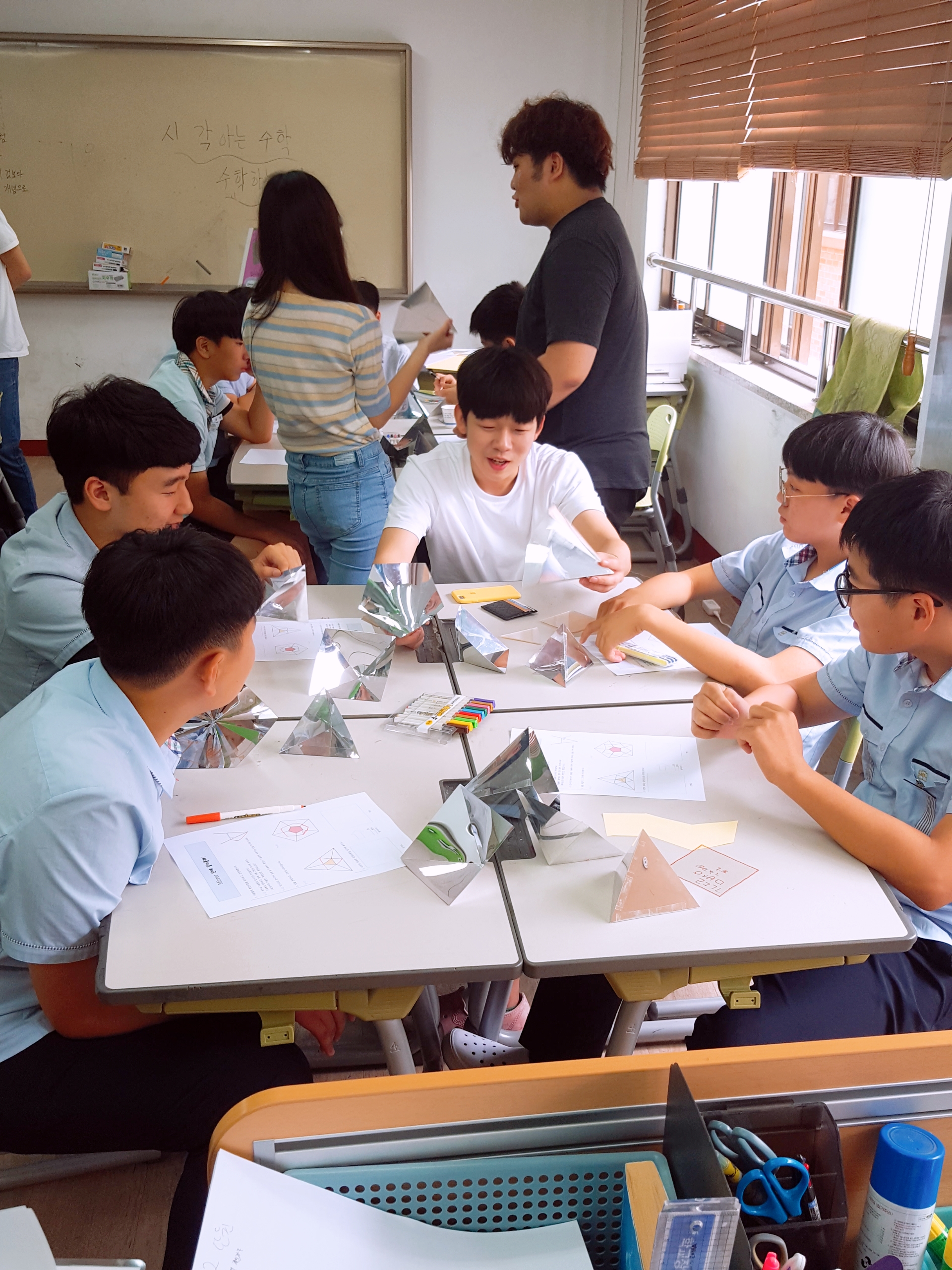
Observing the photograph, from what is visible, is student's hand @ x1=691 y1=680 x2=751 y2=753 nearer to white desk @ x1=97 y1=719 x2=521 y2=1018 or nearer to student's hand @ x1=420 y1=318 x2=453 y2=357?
white desk @ x1=97 y1=719 x2=521 y2=1018

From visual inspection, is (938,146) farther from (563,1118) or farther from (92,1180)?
(92,1180)

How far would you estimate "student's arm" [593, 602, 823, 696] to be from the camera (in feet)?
5.96

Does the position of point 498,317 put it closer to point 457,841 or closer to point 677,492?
point 677,492

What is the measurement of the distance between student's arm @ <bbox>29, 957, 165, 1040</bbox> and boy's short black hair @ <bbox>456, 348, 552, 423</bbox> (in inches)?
56.7

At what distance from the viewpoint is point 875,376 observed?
9.35ft

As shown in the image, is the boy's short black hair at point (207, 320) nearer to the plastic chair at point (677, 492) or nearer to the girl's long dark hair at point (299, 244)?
the girl's long dark hair at point (299, 244)

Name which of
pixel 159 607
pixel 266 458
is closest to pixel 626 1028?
pixel 159 607

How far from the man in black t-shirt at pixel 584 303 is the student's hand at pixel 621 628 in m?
Answer: 0.72

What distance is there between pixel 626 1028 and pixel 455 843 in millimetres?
365

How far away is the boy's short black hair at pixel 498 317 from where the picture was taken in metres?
3.65

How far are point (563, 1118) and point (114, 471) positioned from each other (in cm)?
155

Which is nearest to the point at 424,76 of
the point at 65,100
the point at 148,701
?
the point at 65,100

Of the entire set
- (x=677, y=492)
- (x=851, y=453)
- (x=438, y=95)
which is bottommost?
(x=677, y=492)

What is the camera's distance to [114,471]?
6.46ft
